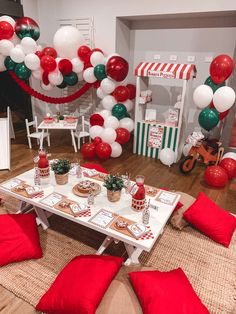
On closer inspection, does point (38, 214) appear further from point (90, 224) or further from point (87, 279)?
point (87, 279)

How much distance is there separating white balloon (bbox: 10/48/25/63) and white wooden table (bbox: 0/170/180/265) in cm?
259

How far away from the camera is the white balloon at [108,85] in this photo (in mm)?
4281

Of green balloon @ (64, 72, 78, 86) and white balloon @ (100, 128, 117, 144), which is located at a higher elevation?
green balloon @ (64, 72, 78, 86)

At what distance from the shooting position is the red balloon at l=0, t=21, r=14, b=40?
160 inches

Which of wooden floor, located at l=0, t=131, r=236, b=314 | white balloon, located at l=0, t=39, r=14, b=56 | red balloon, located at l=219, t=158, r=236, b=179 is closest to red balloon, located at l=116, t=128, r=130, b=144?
wooden floor, located at l=0, t=131, r=236, b=314

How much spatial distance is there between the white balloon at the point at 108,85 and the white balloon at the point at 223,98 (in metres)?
1.70

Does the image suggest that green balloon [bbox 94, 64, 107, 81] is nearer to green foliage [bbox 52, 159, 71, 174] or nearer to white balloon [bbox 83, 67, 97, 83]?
A: white balloon [bbox 83, 67, 97, 83]

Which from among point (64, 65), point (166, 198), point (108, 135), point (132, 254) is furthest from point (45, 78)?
point (132, 254)

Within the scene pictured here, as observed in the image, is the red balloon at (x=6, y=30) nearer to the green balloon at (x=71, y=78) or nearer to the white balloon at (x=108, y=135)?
the green balloon at (x=71, y=78)

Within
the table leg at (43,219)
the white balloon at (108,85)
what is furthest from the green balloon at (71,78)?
the table leg at (43,219)

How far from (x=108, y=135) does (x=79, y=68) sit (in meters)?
1.40

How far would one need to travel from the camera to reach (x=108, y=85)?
4281 mm

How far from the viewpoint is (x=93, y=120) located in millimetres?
4426

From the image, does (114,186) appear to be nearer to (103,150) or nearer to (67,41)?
(103,150)
